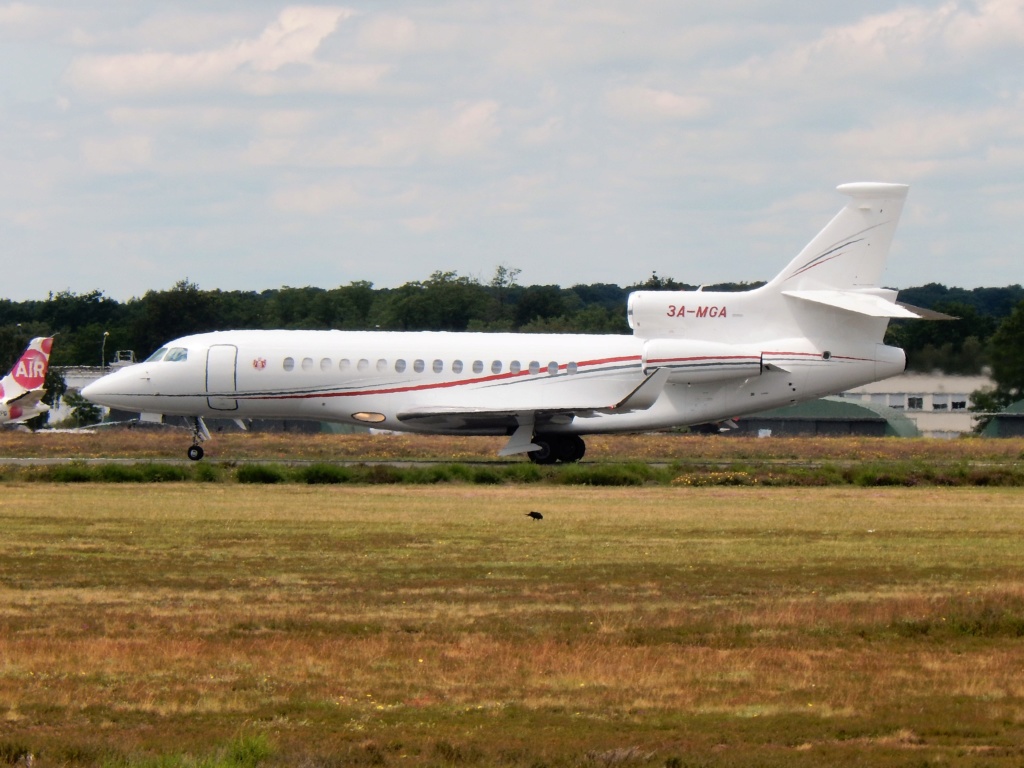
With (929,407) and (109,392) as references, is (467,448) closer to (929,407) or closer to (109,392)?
(109,392)

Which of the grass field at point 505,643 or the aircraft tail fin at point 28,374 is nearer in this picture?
the grass field at point 505,643

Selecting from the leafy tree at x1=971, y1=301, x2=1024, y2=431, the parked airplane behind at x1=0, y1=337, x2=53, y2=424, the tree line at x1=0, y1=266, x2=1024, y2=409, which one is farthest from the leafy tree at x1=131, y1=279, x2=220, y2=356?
the leafy tree at x1=971, y1=301, x2=1024, y2=431

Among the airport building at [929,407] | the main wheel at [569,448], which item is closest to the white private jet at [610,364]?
the main wheel at [569,448]

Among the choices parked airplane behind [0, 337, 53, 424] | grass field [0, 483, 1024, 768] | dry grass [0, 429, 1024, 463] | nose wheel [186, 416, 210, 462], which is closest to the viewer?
grass field [0, 483, 1024, 768]

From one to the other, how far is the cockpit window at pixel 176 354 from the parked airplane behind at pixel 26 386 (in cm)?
Answer: 2773

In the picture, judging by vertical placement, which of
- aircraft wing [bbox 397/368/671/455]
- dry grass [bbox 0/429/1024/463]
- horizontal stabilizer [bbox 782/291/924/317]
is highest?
horizontal stabilizer [bbox 782/291/924/317]

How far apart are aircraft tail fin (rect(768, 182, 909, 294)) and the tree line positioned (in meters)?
33.1

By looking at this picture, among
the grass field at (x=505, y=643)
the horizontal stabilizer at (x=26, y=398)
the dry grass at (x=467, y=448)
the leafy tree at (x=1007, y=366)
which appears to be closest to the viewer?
the grass field at (x=505, y=643)

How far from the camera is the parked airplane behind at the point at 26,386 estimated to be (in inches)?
2514

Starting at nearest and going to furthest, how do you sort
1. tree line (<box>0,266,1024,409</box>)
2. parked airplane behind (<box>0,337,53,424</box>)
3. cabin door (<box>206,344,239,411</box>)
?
cabin door (<box>206,344,239,411</box>)
parked airplane behind (<box>0,337,53,424</box>)
tree line (<box>0,266,1024,409</box>)

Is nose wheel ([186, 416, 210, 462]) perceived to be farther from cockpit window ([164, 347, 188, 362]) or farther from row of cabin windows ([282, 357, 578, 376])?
row of cabin windows ([282, 357, 578, 376])

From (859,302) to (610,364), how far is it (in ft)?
20.3

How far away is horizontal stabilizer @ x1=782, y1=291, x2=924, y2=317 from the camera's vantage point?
36.1 m

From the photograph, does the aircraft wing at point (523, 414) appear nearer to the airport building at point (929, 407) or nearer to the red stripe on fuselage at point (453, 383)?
the red stripe on fuselage at point (453, 383)
